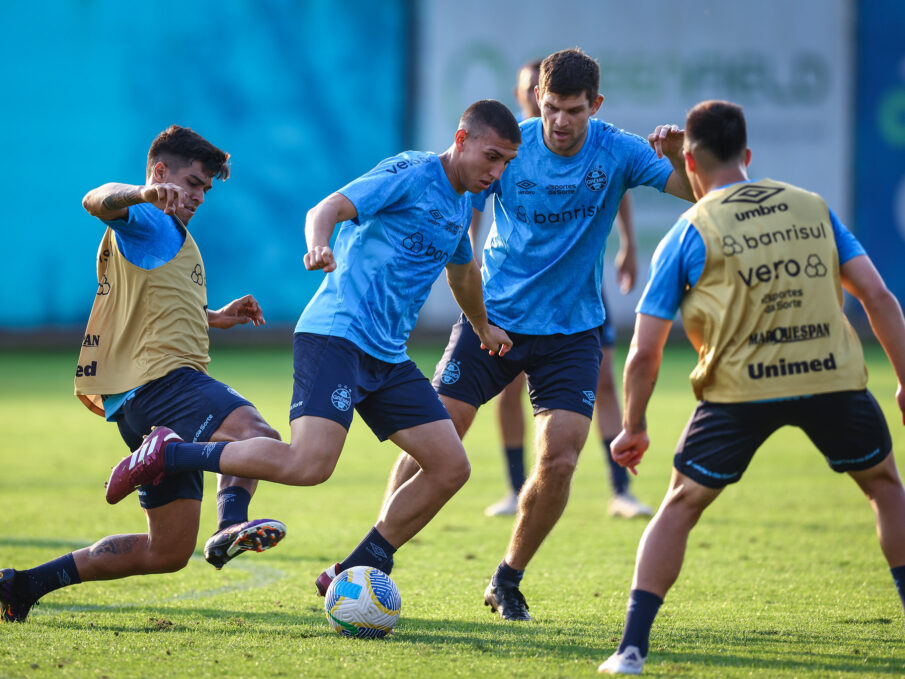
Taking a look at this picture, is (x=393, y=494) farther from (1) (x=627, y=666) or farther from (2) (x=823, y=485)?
(2) (x=823, y=485)

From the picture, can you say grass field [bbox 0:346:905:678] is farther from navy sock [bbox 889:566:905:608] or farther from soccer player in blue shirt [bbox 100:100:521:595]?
soccer player in blue shirt [bbox 100:100:521:595]

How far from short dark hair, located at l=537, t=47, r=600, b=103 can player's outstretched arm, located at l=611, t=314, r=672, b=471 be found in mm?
1737

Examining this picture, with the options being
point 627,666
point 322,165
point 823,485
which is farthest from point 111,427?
point 322,165

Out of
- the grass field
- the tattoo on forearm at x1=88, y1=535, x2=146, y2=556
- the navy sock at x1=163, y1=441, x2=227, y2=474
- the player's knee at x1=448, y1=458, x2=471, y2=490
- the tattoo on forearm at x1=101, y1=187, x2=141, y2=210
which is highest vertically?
the tattoo on forearm at x1=101, y1=187, x2=141, y2=210

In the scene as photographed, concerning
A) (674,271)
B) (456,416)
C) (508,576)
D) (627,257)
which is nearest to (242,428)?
(456,416)

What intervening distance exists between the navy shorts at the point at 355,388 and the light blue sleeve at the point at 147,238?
2.38 ft

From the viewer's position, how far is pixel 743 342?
3.99 meters

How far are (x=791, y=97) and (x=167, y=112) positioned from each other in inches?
486

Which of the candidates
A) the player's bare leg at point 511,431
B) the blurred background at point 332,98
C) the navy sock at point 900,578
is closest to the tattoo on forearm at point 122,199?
the navy sock at point 900,578

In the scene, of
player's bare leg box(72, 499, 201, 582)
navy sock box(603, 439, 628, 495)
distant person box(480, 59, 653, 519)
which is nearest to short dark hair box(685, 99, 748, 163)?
player's bare leg box(72, 499, 201, 582)

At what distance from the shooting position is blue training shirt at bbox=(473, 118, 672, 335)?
556cm

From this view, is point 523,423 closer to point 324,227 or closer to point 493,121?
point 493,121

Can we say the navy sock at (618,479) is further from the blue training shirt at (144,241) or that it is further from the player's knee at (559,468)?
the blue training shirt at (144,241)

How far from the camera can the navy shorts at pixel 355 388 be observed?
15.6 ft
